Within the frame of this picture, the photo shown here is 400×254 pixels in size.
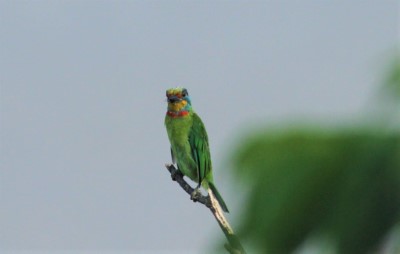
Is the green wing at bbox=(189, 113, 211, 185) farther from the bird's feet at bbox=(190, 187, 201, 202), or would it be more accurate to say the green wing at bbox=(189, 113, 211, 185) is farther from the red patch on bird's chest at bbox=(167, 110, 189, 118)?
the bird's feet at bbox=(190, 187, 201, 202)

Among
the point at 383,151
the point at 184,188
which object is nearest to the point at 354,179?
the point at 383,151

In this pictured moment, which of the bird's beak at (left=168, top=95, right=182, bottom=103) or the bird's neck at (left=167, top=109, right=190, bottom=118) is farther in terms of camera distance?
the bird's neck at (left=167, top=109, right=190, bottom=118)

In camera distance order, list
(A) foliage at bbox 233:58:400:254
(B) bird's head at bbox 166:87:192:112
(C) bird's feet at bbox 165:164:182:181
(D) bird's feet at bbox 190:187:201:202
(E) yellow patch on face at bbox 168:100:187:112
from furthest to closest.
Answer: (C) bird's feet at bbox 165:164:182:181, (E) yellow patch on face at bbox 168:100:187:112, (B) bird's head at bbox 166:87:192:112, (D) bird's feet at bbox 190:187:201:202, (A) foliage at bbox 233:58:400:254

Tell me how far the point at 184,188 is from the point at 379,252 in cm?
215

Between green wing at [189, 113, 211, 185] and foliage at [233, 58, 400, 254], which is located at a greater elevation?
foliage at [233, 58, 400, 254]

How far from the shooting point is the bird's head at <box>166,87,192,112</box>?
3000 millimetres

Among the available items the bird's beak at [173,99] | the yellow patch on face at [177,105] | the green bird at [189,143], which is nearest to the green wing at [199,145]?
the green bird at [189,143]

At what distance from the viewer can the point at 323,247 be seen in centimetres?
117

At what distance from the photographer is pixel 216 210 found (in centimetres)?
249

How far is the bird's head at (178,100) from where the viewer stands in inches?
118

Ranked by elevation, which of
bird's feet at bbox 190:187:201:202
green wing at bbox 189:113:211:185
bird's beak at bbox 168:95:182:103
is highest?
bird's beak at bbox 168:95:182:103

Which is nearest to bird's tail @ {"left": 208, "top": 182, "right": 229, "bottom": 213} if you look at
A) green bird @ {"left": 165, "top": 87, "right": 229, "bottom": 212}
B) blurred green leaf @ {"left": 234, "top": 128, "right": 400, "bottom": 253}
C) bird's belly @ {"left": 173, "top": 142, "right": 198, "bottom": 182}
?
green bird @ {"left": 165, "top": 87, "right": 229, "bottom": 212}

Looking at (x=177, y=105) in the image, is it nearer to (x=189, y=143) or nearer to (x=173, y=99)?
(x=173, y=99)

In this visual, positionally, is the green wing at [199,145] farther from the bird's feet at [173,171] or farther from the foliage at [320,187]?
the foliage at [320,187]
